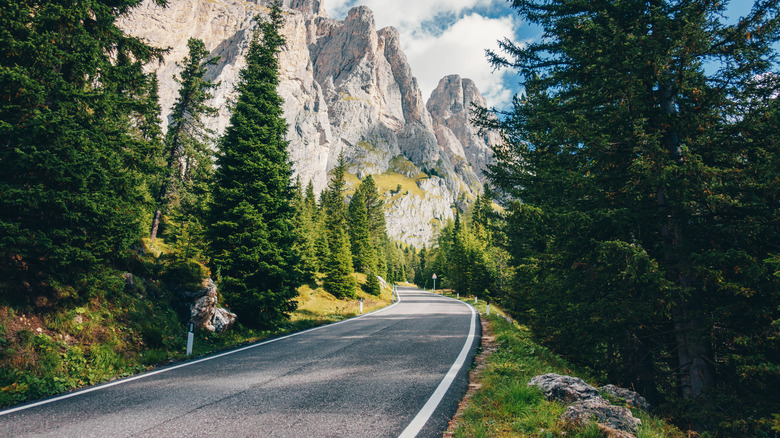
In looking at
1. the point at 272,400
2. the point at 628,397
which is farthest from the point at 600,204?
the point at 272,400

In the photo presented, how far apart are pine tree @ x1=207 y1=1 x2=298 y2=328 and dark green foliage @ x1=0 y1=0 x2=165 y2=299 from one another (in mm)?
4411

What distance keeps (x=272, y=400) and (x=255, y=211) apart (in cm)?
868

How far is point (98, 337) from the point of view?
729 cm

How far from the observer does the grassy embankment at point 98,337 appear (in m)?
5.66

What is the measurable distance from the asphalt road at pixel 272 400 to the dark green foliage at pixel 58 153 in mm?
3086

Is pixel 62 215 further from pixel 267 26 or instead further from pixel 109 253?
pixel 267 26

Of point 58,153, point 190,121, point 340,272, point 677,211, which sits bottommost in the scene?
point 340,272

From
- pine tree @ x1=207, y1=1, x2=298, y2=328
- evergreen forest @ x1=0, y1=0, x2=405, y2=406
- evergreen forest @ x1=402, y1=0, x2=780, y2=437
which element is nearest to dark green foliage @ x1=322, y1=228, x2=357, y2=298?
pine tree @ x1=207, y1=1, x2=298, y2=328

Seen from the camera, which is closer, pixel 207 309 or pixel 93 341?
pixel 93 341

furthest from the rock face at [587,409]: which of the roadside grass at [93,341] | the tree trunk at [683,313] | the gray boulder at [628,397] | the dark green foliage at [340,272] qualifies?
the dark green foliage at [340,272]

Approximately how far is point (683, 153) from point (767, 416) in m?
4.12

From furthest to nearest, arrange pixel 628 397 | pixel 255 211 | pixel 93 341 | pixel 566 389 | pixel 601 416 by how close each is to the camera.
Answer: pixel 255 211
pixel 93 341
pixel 628 397
pixel 566 389
pixel 601 416

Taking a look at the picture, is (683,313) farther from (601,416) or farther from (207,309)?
(207,309)

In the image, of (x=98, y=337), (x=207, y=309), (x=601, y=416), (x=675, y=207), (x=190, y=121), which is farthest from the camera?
(x=190, y=121)
